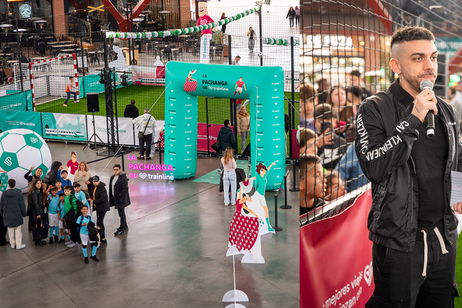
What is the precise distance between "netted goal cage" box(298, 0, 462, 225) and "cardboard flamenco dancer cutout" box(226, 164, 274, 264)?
456 centimetres

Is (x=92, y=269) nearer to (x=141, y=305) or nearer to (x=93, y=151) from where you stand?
(x=141, y=305)

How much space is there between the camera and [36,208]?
35.6 feet

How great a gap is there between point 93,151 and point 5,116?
144 inches

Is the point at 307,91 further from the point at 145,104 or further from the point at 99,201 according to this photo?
the point at 145,104

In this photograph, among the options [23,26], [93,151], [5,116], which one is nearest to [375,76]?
[93,151]

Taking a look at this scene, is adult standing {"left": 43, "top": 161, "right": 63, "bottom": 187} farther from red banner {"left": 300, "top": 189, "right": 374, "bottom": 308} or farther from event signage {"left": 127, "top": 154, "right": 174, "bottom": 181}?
red banner {"left": 300, "top": 189, "right": 374, "bottom": 308}

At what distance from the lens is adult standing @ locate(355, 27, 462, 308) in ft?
10.4

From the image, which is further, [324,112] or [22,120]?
[22,120]

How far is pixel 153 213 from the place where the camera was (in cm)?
1258

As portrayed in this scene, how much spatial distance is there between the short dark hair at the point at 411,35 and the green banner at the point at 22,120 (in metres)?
17.8

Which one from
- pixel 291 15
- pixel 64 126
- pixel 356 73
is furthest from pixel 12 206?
pixel 291 15

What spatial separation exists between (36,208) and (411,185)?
28.4 feet

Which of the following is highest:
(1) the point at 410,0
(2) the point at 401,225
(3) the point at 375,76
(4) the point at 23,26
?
(4) the point at 23,26

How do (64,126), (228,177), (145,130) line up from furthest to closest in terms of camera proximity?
(64,126) < (145,130) < (228,177)
